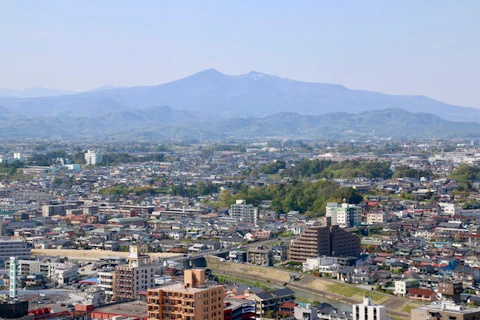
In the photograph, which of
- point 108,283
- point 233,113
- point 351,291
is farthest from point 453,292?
point 233,113

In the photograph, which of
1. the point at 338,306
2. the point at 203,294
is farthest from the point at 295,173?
the point at 203,294

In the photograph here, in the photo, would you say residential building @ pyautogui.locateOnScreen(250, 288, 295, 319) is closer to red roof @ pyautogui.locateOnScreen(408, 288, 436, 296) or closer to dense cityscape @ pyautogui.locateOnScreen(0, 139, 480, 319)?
dense cityscape @ pyautogui.locateOnScreen(0, 139, 480, 319)

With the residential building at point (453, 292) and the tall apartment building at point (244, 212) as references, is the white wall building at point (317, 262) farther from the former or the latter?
the tall apartment building at point (244, 212)

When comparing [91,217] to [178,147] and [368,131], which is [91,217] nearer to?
[178,147]

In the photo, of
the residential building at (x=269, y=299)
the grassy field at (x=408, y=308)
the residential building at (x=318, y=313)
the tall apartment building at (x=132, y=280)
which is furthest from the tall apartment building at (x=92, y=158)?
the residential building at (x=318, y=313)

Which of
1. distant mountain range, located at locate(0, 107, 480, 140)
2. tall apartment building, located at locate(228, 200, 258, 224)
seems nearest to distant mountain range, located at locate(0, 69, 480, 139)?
distant mountain range, located at locate(0, 107, 480, 140)
